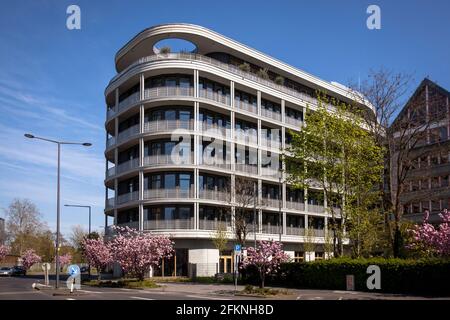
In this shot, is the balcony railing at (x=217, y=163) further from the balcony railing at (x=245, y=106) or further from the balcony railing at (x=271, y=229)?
the balcony railing at (x=271, y=229)

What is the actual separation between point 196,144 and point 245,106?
9.17m

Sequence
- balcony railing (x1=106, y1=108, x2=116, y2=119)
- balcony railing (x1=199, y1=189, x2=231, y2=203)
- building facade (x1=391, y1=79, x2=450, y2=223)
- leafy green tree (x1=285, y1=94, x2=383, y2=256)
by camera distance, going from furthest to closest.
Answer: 1. balcony railing (x1=106, y1=108, x2=116, y2=119)
2. balcony railing (x1=199, y1=189, x2=231, y2=203)
3. building facade (x1=391, y1=79, x2=450, y2=223)
4. leafy green tree (x1=285, y1=94, x2=383, y2=256)

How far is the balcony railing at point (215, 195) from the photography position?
50.7 metres

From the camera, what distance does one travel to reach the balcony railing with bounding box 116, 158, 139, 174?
173 feet

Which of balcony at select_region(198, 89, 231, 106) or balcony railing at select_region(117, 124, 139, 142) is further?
balcony railing at select_region(117, 124, 139, 142)

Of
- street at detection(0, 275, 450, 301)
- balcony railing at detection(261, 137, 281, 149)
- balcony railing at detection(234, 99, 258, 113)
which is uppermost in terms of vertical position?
balcony railing at detection(234, 99, 258, 113)

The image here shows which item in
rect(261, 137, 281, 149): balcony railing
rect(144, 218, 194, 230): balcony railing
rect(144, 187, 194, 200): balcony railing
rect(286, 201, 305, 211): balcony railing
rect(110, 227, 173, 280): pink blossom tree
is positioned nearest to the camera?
rect(110, 227, 173, 280): pink blossom tree

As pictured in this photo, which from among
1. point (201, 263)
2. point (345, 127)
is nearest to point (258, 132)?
point (201, 263)

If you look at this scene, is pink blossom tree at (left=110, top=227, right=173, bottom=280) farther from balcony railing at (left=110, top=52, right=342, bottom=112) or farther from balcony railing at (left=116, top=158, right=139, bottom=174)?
balcony railing at (left=110, top=52, right=342, bottom=112)

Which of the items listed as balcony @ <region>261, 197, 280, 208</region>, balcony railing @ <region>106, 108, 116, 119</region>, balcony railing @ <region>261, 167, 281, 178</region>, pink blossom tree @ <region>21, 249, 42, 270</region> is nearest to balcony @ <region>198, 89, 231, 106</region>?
balcony railing @ <region>261, 167, 281, 178</region>

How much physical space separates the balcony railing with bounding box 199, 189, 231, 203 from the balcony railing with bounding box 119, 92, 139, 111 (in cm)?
1201

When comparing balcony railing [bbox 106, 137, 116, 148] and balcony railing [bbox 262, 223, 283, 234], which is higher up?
balcony railing [bbox 106, 137, 116, 148]

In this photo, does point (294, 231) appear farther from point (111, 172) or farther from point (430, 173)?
point (111, 172)

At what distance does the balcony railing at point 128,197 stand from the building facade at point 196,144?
0.58 ft
